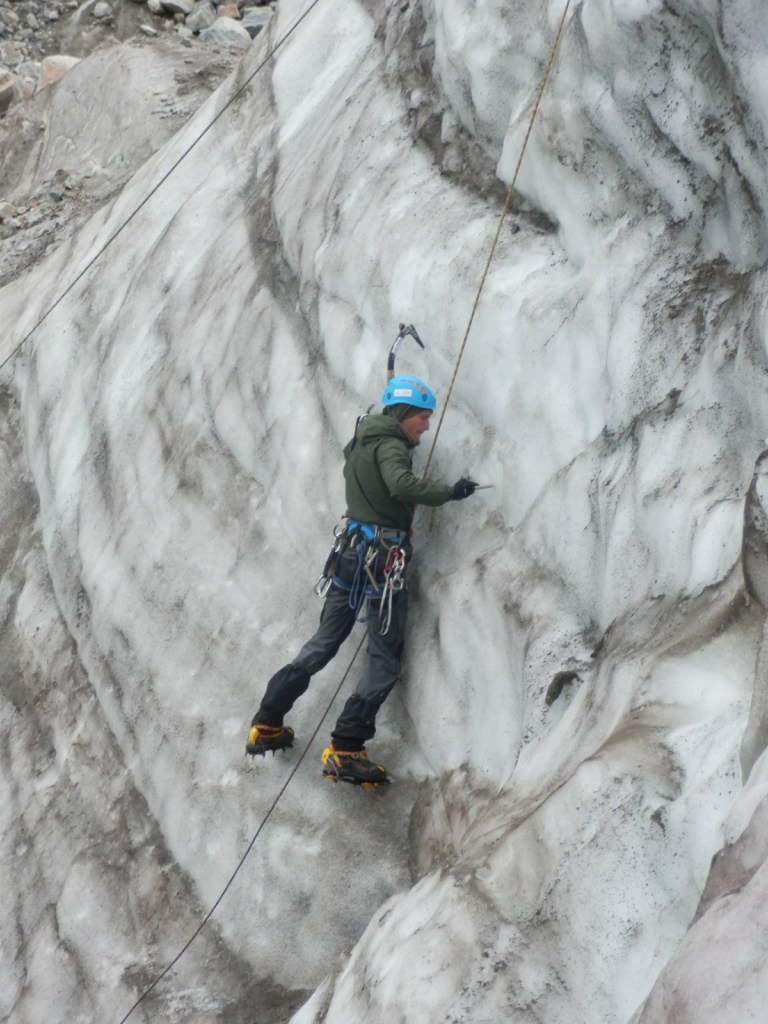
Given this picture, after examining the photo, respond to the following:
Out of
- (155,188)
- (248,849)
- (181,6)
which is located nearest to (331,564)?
(248,849)

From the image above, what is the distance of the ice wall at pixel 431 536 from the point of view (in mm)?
3662

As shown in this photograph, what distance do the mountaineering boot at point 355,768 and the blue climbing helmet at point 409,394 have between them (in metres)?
1.40

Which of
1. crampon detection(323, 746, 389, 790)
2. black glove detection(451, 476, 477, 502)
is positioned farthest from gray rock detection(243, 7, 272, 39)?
crampon detection(323, 746, 389, 790)

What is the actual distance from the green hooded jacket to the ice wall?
10.2 inches

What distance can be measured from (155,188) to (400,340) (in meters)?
3.16

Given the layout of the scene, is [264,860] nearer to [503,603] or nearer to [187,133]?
[503,603]

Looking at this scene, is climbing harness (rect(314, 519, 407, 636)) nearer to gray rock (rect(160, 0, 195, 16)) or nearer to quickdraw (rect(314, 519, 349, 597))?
quickdraw (rect(314, 519, 349, 597))

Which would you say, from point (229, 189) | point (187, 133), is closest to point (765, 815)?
point (229, 189)

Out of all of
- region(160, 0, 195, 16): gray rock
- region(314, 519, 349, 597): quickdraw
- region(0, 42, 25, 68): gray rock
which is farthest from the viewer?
region(0, 42, 25, 68): gray rock

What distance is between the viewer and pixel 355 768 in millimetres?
5270

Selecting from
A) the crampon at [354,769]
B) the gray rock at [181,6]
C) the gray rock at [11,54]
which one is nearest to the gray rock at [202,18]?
the gray rock at [181,6]

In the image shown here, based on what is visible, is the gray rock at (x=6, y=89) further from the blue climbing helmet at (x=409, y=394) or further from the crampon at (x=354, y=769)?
the crampon at (x=354, y=769)

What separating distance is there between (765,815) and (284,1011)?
2.82m

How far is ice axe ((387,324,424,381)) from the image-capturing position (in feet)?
18.3
